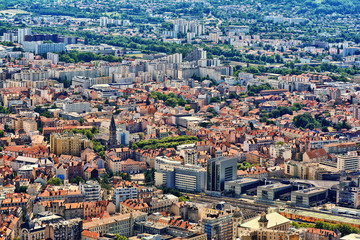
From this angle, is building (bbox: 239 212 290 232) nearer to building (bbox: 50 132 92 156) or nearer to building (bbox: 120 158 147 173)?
building (bbox: 120 158 147 173)

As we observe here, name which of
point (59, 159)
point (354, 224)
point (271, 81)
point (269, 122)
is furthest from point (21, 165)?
point (271, 81)

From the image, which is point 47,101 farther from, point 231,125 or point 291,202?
point 291,202

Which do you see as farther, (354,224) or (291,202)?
(291,202)

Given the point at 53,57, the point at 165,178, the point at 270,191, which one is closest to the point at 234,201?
the point at 270,191

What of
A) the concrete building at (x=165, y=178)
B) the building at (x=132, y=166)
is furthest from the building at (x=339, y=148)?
the concrete building at (x=165, y=178)

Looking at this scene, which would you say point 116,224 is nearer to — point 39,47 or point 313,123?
point 313,123

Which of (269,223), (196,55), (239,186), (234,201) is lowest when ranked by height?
(234,201)
